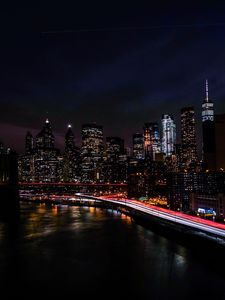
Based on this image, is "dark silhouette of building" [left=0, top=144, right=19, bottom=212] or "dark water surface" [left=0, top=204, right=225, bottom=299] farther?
"dark silhouette of building" [left=0, top=144, right=19, bottom=212]

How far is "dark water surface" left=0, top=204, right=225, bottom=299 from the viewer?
1473cm

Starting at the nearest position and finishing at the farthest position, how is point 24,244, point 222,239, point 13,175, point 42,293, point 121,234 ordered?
point 42,293, point 222,239, point 24,244, point 121,234, point 13,175

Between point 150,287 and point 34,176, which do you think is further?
point 34,176

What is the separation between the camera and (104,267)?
18.7 metres

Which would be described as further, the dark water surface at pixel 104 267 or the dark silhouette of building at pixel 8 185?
the dark silhouette of building at pixel 8 185

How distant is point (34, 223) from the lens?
35.5m

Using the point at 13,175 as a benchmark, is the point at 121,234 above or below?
below

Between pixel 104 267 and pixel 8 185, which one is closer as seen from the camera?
pixel 104 267

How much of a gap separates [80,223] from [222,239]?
18027 millimetres

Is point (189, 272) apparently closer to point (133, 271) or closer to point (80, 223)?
point (133, 271)

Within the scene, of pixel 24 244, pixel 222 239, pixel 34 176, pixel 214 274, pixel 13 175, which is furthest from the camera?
pixel 34 176

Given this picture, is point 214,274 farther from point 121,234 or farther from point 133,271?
point 121,234

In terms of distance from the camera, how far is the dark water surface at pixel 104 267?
14.7 m

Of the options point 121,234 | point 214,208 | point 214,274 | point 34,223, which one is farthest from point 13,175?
point 214,274
